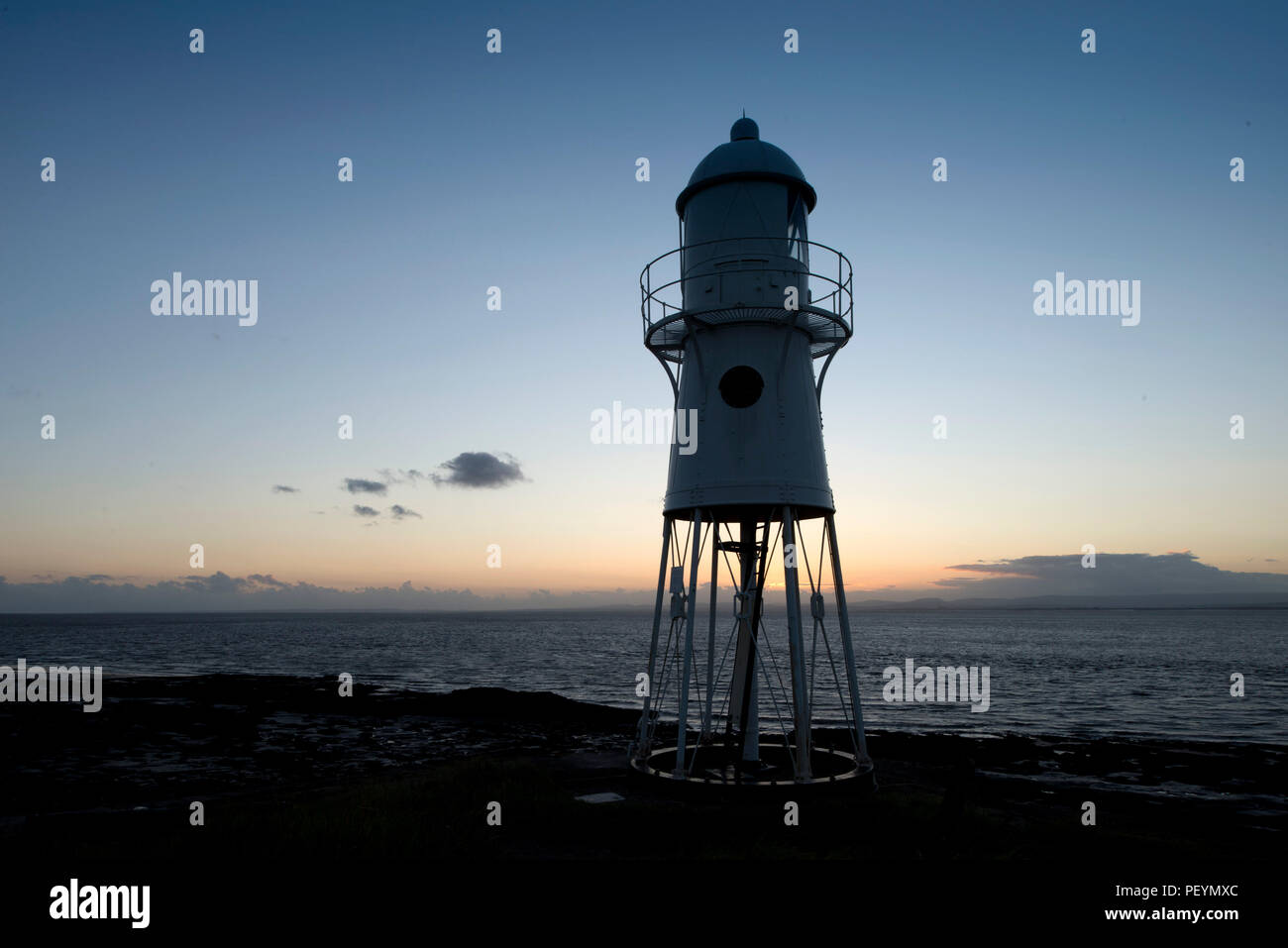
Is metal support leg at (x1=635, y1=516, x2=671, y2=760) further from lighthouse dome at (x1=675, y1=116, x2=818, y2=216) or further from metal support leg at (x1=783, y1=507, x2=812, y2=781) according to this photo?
lighthouse dome at (x1=675, y1=116, x2=818, y2=216)

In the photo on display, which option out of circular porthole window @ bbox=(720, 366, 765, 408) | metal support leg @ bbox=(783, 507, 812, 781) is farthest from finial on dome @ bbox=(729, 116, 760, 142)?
metal support leg @ bbox=(783, 507, 812, 781)

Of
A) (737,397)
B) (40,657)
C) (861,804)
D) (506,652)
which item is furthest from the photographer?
(506,652)

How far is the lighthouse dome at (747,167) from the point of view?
15141 millimetres

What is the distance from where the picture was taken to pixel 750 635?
1529cm

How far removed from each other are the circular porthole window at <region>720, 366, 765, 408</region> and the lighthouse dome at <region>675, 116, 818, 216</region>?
3864mm

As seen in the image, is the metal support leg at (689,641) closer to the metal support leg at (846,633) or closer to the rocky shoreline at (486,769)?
the rocky shoreline at (486,769)

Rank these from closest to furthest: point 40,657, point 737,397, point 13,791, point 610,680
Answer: point 737,397 < point 13,791 < point 610,680 < point 40,657

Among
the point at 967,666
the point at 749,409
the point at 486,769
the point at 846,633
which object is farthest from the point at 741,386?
the point at 967,666

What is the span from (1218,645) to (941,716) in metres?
85.0

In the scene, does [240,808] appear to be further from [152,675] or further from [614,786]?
[152,675]

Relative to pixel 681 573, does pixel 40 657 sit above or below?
below

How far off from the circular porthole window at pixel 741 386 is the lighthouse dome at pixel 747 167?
12.7ft
